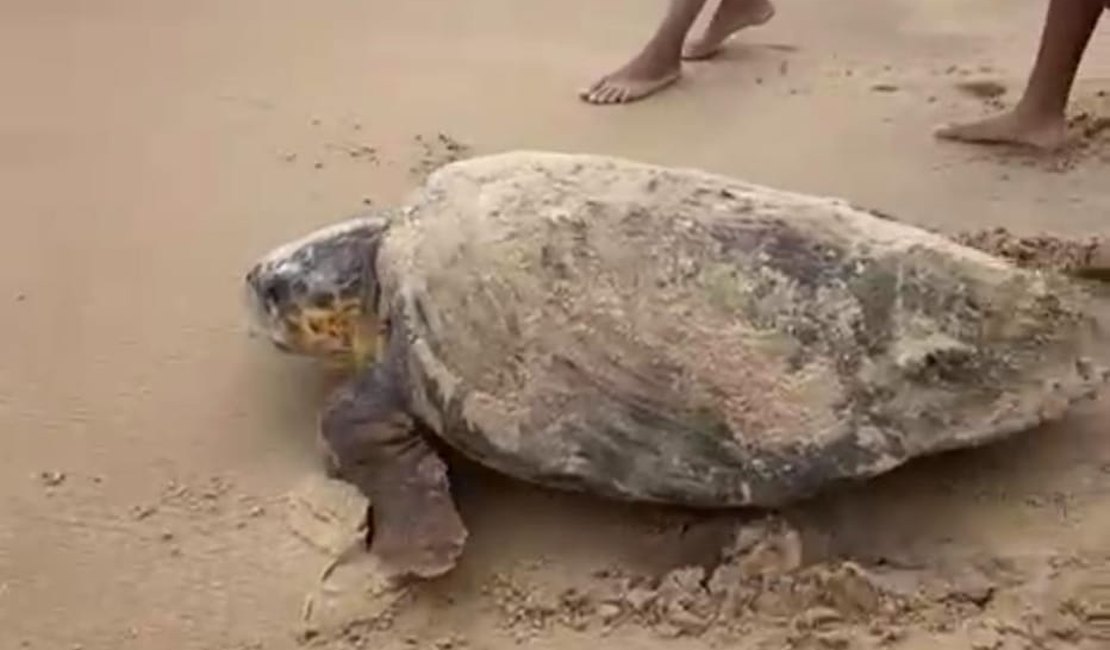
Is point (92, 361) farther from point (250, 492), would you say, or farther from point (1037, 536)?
point (1037, 536)

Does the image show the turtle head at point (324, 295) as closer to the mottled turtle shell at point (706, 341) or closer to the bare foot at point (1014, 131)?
the mottled turtle shell at point (706, 341)

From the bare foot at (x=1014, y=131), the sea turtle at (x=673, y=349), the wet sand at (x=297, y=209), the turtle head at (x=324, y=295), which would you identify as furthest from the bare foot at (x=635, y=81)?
the sea turtle at (x=673, y=349)

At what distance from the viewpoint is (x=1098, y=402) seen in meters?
2.20

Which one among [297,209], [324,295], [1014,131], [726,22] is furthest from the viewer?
[726,22]

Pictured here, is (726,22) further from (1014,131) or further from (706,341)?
(706,341)

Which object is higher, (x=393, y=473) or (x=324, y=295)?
(x=324, y=295)

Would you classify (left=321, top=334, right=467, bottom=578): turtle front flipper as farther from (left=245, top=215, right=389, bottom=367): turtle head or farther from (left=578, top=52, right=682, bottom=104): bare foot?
(left=578, top=52, right=682, bottom=104): bare foot

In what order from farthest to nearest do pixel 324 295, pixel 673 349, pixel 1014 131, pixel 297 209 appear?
pixel 1014 131 → pixel 297 209 → pixel 324 295 → pixel 673 349

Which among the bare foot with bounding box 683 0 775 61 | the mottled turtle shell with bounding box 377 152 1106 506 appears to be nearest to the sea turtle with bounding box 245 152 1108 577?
the mottled turtle shell with bounding box 377 152 1106 506

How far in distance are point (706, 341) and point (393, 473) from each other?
0.39 metres

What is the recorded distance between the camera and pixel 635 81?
10.7 feet

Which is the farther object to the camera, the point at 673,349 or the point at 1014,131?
the point at 1014,131

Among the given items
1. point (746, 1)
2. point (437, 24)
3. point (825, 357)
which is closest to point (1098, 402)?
point (825, 357)

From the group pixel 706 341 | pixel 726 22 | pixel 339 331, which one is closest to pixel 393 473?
pixel 339 331
